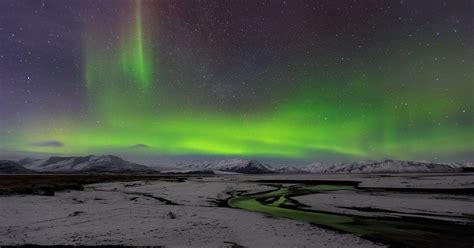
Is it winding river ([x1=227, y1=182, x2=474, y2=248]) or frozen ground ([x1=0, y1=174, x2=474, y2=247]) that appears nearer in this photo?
winding river ([x1=227, y1=182, x2=474, y2=248])

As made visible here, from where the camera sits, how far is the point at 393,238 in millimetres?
17688

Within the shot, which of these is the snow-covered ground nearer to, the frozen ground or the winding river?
the frozen ground

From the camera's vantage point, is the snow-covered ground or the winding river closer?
the winding river

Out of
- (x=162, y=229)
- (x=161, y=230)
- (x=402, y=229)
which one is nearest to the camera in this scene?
(x=161, y=230)

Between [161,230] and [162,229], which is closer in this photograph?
[161,230]

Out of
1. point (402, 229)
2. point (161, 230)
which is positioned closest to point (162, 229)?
point (161, 230)

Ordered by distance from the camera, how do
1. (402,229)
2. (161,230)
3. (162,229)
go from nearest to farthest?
(161,230) < (162,229) < (402,229)

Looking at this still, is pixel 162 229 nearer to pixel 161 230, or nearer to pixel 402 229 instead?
pixel 161 230

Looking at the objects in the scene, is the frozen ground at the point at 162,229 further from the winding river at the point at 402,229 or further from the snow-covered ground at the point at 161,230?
the winding river at the point at 402,229

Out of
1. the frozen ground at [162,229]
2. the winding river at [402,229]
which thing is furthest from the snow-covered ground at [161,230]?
the winding river at [402,229]

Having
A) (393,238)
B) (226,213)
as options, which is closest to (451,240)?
(393,238)

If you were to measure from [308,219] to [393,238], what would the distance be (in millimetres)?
7684

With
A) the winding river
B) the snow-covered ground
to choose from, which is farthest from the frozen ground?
the winding river

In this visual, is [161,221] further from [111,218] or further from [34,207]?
[34,207]
